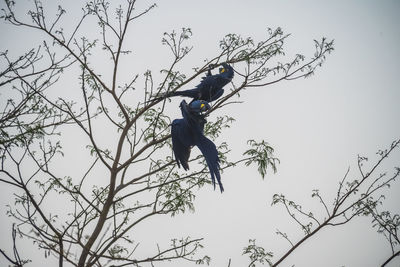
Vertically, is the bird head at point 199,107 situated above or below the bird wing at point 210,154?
above

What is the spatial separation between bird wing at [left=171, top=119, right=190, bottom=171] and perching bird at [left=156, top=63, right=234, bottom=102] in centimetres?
35

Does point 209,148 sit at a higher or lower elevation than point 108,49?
lower

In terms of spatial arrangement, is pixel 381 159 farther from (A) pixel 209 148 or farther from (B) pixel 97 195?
(B) pixel 97 195

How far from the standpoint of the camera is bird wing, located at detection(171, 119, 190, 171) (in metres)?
2.41

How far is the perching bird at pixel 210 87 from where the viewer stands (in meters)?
2.57

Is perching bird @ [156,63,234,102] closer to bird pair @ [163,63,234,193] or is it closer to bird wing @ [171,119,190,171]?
bird pair @ [163,63,234,193]

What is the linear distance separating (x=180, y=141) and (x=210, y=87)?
683 mm

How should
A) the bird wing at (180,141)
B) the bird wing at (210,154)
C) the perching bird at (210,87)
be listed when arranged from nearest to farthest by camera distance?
the bird wing at (210,154) < the bird wing at (180,141) < the perching bird at (210,87)

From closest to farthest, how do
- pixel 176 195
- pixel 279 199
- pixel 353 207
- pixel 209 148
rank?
pixel 209 148, pixel 353 207, pixel 279 199, pixel 176 195

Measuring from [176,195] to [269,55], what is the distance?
8.26 ft

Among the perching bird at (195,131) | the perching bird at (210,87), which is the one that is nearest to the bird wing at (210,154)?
the perching bird at (195,131)

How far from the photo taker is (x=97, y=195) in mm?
3436

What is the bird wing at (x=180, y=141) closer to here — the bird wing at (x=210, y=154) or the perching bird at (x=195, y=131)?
the perching bird at (x=195, y=131)

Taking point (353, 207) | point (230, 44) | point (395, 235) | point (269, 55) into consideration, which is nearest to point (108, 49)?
point (230, 44)
